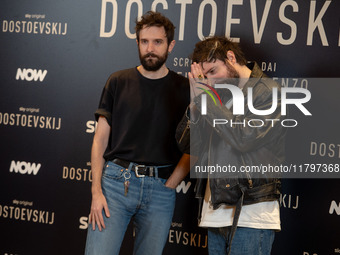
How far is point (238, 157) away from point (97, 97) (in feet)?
4.73

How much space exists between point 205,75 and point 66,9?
1.51 metres

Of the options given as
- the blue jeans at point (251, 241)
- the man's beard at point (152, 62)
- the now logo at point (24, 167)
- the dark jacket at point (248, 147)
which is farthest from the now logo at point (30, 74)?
the blue jeans at point (251, 241)

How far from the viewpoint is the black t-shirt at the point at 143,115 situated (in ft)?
7.80

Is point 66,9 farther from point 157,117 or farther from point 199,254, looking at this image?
point 199,254

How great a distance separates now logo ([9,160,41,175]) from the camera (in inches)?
133

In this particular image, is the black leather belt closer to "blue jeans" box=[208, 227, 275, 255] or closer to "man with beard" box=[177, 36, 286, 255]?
"man with beard" box=[177, 36, 286, 255]

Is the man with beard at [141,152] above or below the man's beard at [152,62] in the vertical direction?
below

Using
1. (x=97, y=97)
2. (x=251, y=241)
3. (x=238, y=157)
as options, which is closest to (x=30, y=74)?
(x=97, y=97)

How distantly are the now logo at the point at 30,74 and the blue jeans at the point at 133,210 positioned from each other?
125cm

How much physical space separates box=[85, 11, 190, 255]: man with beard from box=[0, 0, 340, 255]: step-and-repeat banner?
0.62m

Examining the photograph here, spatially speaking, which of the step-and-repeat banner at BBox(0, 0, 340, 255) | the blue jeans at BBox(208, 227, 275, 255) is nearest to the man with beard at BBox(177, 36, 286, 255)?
the blue jeans at BBox(208, 227, 275, 255)

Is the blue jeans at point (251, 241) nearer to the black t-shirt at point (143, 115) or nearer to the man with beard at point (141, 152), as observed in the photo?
the man with beard at point (141, 152)

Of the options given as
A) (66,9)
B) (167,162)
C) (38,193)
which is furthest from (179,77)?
(38,193)

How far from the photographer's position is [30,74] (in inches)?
133
